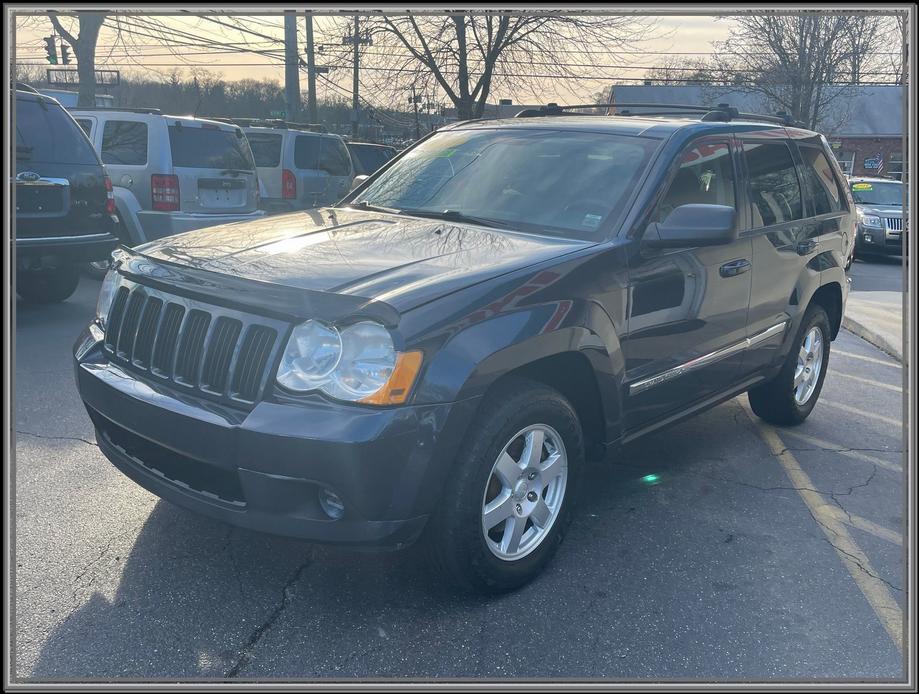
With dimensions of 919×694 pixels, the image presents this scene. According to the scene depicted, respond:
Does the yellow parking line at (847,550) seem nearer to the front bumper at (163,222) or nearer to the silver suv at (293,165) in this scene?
the front bumper at (163,222)

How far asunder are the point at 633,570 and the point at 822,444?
7.94ft

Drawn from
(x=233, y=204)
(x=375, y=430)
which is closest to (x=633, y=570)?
(x=375, y=430)

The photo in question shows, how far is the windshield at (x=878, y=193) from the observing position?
59.0 ft

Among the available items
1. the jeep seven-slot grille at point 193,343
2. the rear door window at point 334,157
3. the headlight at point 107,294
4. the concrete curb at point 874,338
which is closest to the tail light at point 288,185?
the rear door window at point 334,157

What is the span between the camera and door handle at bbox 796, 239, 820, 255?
494 cm

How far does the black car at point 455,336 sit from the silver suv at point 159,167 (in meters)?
5.79

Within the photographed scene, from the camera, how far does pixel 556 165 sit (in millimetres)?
4066

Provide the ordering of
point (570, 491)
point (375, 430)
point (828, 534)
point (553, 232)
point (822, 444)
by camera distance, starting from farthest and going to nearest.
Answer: point (822, 444)
point (828, 534)
point (553, 232)
point (570, 491)
point (375, 430)

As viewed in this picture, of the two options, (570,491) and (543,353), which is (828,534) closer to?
(570,491)

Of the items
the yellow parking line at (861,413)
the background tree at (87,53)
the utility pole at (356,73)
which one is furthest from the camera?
the background tree at (87,53)

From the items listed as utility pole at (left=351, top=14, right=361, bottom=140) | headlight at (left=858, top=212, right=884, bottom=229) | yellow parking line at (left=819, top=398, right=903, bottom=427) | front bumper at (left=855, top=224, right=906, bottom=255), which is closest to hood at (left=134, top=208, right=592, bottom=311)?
yellow parking line at (left=819, top=398, right=903, bottom=427)

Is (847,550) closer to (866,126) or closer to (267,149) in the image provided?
(267,149)

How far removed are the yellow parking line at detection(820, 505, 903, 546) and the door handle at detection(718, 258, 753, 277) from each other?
4.31ft

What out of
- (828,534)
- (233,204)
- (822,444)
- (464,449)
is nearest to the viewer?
(464,449)
